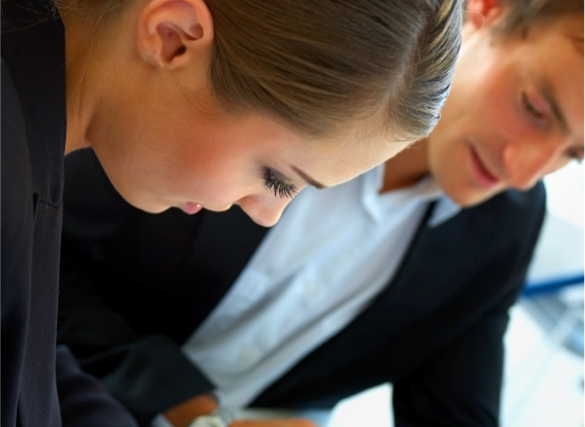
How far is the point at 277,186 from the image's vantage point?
1.81 feet

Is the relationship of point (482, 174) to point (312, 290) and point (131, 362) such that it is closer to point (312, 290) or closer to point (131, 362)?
point (312, 290)

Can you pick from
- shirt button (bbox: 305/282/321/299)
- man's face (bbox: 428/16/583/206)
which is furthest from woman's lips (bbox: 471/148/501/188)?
shirt button (bbox: 305/282/321/299)

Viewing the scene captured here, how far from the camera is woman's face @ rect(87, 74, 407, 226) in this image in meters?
0.50

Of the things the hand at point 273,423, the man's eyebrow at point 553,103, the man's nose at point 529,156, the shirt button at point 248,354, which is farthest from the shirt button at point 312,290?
the man's eyebrow at point 553,103

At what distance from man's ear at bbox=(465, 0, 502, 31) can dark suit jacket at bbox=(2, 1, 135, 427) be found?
0.69 meters

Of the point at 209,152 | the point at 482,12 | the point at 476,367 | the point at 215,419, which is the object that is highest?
the point at 482,12

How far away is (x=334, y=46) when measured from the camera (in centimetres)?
44

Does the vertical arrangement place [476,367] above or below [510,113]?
below

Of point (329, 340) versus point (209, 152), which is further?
point (329, 340)

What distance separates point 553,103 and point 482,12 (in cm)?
→ 21

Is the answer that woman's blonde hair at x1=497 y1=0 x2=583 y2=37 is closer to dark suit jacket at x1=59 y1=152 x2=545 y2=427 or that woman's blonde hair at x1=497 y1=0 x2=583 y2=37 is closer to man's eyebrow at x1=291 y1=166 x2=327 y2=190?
dark suit jacket at x1=59 y1=152 x2=545 y2=427

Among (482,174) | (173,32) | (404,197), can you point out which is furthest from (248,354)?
(173,32)

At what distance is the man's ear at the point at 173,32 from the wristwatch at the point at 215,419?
1.56ft

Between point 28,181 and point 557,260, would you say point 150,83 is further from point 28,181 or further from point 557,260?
point 557,260
